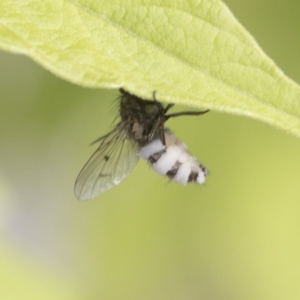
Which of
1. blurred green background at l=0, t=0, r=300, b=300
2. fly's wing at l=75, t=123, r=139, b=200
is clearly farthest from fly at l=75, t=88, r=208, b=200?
blurred green background at l=0, t=0, r=300, b=300

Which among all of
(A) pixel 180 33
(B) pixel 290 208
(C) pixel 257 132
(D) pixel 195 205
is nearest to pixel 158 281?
(D) pixel 195 205

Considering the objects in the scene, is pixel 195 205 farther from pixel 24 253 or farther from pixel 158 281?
pixel 24 253

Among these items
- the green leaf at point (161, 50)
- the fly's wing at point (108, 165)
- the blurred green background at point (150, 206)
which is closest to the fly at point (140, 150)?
the fly's wing at point (108, 165)

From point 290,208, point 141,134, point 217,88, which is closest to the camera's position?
point 217,88

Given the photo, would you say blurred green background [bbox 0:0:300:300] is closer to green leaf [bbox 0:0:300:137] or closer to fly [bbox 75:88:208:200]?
fly [bbox 75:88:208:200]

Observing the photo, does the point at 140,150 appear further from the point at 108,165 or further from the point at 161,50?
the point at 161,50

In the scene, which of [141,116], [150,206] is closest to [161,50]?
[141,116]
